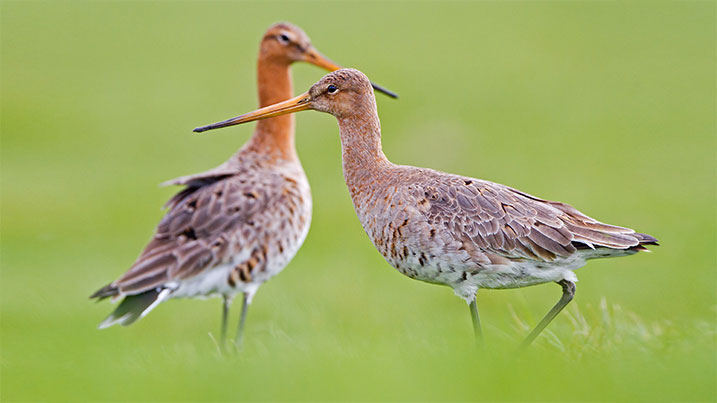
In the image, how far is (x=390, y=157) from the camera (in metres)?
20.0

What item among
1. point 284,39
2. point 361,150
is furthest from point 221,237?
point 284,39

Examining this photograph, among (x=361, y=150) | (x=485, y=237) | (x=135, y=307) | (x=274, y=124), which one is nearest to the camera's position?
(x=485, y=237)

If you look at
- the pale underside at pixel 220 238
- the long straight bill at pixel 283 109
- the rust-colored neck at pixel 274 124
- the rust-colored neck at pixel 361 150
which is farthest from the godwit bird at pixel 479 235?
the rust-colored neck at pixel 274 124

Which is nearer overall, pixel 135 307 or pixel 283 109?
pixel 283 109

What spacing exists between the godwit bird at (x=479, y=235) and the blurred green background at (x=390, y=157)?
19.7 inches

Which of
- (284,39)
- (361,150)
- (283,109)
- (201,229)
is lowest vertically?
(201,229)

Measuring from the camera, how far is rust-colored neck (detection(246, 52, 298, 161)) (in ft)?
32.4

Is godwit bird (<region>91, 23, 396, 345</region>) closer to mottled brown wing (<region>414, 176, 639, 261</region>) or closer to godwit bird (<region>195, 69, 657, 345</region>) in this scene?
godwit bird (<region>195, 69, 657, 345</region>)

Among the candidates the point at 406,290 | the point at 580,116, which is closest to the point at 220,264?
the point at 406,290

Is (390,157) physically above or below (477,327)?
above

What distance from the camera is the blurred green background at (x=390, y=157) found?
579cm

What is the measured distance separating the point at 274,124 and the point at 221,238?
161 centimetres

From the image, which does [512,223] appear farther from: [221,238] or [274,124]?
[274,124]

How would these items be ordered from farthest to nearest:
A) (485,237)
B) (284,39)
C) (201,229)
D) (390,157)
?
(390,157) < (284,39) < (201,229) < (485,237)
